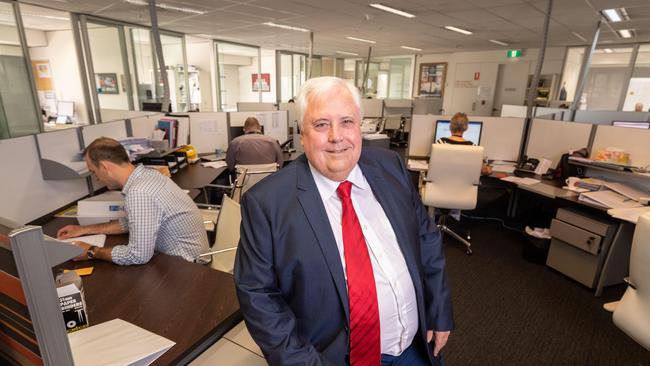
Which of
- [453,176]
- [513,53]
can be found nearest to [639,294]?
[453,176]

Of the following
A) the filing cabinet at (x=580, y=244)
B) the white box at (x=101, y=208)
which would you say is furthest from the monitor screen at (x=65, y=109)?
the filing cabinet at (x=580, y=244)

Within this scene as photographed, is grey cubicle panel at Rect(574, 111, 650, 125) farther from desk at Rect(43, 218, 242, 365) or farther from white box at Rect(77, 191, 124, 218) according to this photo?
white box at Rect(77, 191, 124, 218)

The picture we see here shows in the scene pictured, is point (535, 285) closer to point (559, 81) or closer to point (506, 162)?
point (506, 162)

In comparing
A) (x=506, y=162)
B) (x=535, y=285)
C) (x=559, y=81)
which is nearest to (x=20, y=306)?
(x=535, y=285)

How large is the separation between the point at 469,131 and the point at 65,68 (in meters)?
7.33

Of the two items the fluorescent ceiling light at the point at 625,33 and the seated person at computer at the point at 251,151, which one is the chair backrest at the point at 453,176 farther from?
the fluorescent ceiling light at the point at 625,33

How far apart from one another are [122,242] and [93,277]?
368 millimetres

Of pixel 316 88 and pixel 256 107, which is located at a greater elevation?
pixel 316 88

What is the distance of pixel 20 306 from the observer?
0.54 meters

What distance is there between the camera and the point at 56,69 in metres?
6.59

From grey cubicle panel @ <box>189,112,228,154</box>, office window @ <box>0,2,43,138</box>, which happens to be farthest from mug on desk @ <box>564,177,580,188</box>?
office window @ <box>0,2,43,138</box>

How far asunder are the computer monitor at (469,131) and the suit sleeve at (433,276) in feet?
9.60

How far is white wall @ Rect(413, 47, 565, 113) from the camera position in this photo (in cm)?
891

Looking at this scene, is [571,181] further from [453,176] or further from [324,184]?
[324,184]
